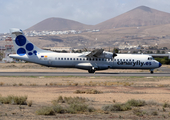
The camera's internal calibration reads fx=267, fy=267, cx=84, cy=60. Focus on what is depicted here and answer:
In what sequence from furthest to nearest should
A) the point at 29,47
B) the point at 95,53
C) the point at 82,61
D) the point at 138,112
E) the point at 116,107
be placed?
the point at 82,61 < the point at 29,47 < the point at 95,53 < the point at 116,107 < the point at 138,112

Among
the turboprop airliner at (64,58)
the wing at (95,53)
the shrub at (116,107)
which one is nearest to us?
the shrub at (116,107)

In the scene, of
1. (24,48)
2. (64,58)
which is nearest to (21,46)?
(24,48)

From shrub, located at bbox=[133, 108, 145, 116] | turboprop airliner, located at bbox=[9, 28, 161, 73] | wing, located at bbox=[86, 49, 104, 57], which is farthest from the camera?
turboprop airliner, located at bbox=[9, 28, 161, 73]

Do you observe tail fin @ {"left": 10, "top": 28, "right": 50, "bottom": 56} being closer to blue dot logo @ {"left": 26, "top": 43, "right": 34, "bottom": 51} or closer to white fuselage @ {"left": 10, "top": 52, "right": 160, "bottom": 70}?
blue dot logo @ {"left": 26, "top": 43, "right": 34, "bottom": 51}

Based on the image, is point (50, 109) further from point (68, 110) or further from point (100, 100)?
point (100, 100)

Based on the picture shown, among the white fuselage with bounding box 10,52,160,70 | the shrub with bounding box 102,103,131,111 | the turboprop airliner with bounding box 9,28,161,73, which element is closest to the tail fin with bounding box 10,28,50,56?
the turboprop airliner with bounding box 9,28,161,73

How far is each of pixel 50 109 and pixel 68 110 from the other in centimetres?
115

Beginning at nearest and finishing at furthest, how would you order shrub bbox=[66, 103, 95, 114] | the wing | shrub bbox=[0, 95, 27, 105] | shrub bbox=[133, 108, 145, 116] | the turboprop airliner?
shrub bbox=[133, 108, 145, 116]
shrub bbox=[66, 103, 95, 114]
shrub bbox=[0, 95, 27, 105]
the wing
the turboprop airliner

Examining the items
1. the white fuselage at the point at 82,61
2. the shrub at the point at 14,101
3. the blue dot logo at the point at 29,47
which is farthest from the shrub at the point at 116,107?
the blue dot logo at the point at 29,47

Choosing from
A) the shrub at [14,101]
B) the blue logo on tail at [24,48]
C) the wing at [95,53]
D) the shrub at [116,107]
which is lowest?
the shrub at [116,107]

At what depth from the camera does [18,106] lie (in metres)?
16.6

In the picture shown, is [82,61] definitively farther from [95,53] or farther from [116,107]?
[116,107]

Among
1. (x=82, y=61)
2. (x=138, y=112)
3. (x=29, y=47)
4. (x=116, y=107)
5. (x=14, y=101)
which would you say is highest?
(x=29, y=47)

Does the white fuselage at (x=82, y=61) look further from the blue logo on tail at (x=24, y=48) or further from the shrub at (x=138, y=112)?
the shrub at (x=138, y=112)
